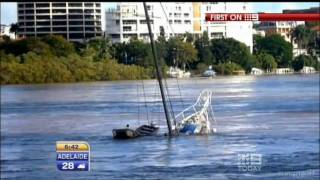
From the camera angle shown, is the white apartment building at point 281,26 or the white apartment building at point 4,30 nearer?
the white apartment building at point 281,26

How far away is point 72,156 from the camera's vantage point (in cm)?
120

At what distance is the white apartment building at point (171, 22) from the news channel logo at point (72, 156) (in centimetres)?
30

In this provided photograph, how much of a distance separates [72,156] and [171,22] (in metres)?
3.69

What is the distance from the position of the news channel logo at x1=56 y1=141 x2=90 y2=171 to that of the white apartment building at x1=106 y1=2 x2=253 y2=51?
0.30 meters

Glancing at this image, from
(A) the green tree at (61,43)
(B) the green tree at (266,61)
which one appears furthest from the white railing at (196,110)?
(B) the green tree at (266,61)

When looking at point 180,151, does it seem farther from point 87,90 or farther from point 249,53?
point 87,90

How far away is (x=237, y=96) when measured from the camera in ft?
78.6

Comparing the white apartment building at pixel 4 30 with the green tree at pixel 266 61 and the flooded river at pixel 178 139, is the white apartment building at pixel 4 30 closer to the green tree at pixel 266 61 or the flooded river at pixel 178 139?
the flooded river at pixel 178 139

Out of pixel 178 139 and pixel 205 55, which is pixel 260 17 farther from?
pixel 178 139

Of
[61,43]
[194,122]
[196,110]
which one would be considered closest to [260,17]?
[61,43]

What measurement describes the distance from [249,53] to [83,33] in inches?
38.7

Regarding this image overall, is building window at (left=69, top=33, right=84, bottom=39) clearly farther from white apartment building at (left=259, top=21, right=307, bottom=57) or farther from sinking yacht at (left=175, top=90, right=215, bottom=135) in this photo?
sinking yacht at (left=175, top=90, right=215, bottom=135)

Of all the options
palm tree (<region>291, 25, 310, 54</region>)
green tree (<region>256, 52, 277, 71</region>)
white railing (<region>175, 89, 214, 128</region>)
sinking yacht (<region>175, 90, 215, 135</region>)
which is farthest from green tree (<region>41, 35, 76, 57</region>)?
white railing (<region>175, 89, 214, 128</region>)

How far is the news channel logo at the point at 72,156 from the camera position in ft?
3.87
